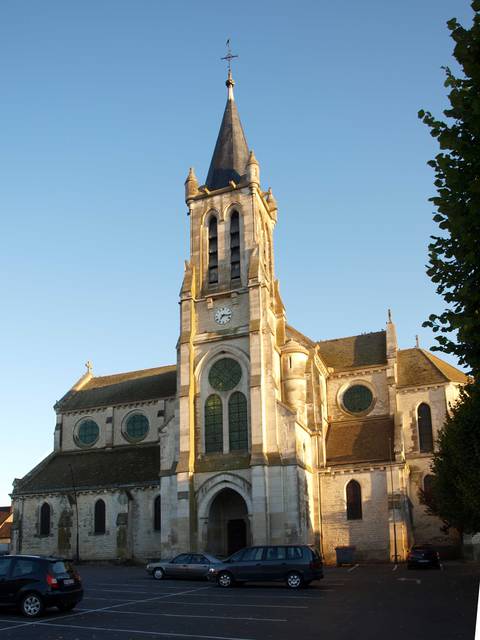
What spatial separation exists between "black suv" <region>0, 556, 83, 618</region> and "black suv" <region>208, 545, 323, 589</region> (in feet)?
30.3

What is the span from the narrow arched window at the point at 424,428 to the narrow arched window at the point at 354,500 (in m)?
5.34

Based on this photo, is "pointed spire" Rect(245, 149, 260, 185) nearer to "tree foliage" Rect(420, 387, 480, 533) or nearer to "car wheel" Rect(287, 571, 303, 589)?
"tree foliage" Rect(420, 387, 480, 533)

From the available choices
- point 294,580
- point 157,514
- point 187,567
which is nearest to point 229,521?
point 157,514

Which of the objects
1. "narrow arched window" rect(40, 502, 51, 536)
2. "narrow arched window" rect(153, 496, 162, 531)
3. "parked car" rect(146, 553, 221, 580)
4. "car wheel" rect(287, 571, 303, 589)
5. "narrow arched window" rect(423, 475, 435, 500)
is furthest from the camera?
"narrow arched window" rect(40, 502, 51, 536)

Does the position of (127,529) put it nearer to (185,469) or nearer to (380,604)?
(185,469)

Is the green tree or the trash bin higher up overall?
the green tree

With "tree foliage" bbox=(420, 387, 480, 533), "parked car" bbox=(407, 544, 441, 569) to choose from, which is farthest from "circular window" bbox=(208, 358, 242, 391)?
"parked car" bbox=(407, 544, 441, 569)

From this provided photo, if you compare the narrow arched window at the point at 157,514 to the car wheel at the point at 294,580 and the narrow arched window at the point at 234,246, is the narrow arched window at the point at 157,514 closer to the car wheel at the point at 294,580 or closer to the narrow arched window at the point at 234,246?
the narrow arched window at the point at 234,246

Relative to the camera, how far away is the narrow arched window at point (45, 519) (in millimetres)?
45531

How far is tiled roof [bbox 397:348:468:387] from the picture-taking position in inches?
1732

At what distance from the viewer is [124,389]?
52.0 meters

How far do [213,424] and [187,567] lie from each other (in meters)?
11.8

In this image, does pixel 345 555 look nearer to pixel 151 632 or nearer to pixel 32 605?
pixel 32 605

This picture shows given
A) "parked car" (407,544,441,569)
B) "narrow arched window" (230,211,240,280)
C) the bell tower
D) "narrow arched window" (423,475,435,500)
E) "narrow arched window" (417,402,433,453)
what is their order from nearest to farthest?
"parked car" (407,544,441,569), the bell tower, "narrow arched window" (423,475,435,500), "narrow arched window" (417,402,433,453), "narrow arched window" (230,211,240,280)
